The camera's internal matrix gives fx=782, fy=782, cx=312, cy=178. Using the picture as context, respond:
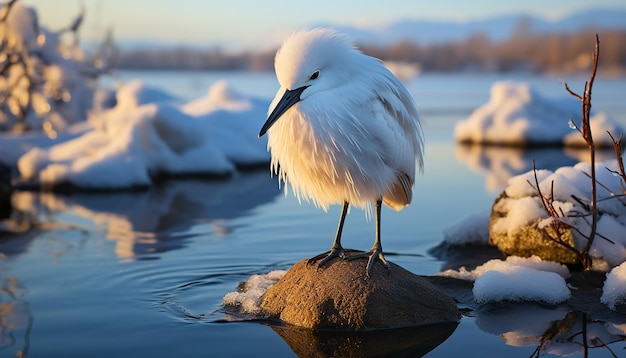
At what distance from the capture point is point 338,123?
533 centimetres

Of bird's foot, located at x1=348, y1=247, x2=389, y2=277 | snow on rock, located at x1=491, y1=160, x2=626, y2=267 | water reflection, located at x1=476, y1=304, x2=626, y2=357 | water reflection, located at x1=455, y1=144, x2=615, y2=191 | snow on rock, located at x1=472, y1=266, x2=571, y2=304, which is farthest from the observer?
water reflection, located at x1=455, y1=144, x2=615, y2=191

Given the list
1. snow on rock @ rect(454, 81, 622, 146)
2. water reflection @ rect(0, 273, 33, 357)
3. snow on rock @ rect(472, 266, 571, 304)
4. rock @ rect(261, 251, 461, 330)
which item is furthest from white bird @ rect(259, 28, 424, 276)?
snow on rock @ rect(454, 81, 622, 146)

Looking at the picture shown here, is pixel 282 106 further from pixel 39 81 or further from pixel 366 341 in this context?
pixel 39 81

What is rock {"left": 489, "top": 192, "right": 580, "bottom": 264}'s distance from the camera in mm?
6898

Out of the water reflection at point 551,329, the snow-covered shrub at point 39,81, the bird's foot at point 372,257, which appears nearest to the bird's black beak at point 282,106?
the bird's foot at point 372,257

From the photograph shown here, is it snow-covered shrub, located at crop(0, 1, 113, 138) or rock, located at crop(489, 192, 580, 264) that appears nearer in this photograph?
rock, located at crop(489, 192, 580, 264)

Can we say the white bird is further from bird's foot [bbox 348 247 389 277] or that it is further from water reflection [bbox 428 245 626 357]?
water reflection [bbox 428 245 626 357]

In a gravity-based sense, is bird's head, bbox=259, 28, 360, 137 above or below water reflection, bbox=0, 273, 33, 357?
above

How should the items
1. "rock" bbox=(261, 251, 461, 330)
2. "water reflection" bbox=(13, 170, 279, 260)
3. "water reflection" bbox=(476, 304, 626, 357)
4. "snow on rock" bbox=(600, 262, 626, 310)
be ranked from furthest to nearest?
"water reflection" bbox=(13, 170, 279, 260) < "snow on rock" bbox=(600, 262, 626, 310) < "rock" bbox=(261, 251, 461, 330) < "water reflection" bbox=(476, 304, 626, 357)

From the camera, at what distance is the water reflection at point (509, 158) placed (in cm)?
1432

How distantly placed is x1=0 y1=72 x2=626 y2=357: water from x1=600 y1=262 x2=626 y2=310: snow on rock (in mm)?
405

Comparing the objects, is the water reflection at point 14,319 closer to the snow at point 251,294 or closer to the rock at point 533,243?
the snow at point 251,294

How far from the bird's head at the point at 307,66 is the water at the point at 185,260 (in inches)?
64.1

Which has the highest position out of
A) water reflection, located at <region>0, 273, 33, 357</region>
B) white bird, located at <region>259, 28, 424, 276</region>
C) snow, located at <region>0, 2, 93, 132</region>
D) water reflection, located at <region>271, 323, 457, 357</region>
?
snow, located at <region>0, 2, 93, 132</region>
